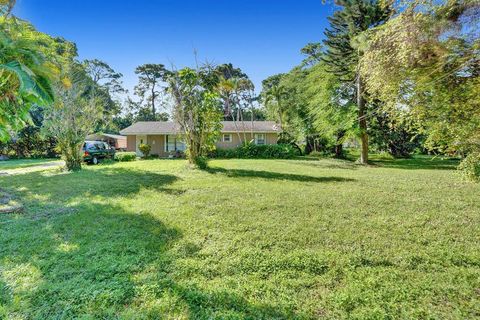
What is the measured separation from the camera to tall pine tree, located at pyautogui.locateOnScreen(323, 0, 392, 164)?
1452cm

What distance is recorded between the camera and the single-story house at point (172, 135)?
946 inches

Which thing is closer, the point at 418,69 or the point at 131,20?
the point at 418,69

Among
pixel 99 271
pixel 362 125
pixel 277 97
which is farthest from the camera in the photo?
pixel 277 97

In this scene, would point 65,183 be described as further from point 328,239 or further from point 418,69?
point 418,69

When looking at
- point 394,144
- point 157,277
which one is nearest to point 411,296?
point 157,277

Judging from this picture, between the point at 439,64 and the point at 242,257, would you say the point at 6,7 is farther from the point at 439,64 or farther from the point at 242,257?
the point at 439,64

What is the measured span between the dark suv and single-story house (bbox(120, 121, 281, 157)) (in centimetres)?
297

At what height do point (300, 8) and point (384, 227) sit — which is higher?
point (300, 8)

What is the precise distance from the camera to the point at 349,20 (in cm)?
1515

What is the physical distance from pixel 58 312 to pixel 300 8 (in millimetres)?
12404

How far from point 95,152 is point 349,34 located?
19.2 m

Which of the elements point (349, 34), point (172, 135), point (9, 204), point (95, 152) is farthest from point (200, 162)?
point (172, 135)

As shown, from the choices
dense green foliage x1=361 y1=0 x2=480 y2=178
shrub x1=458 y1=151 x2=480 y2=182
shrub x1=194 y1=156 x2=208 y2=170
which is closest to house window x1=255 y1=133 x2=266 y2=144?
shrub x1=194 y1=156 x2=208 y2=170

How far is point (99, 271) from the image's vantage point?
11.7ft
